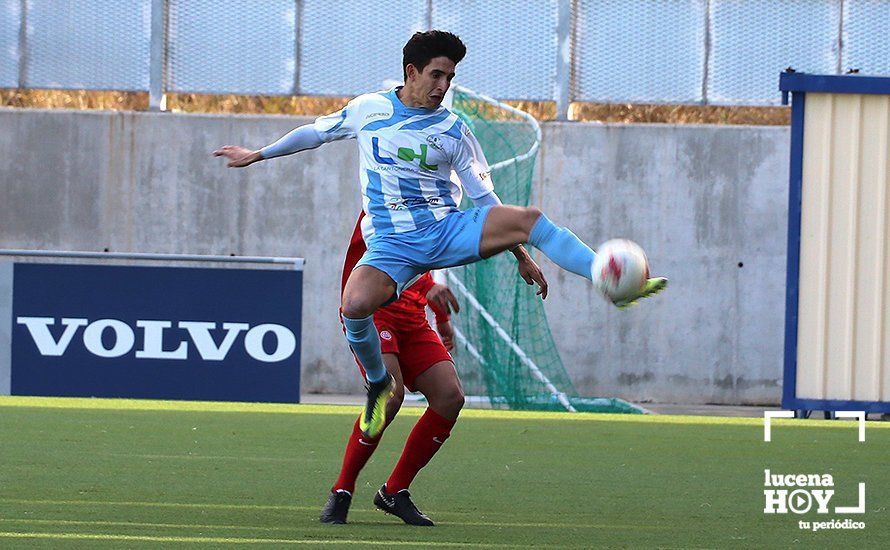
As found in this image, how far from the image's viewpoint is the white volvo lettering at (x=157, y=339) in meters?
14.1

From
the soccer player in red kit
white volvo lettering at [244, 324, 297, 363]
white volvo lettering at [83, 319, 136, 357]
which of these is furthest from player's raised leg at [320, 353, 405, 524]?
white volvo lettering at [83, 319, 136, 357]

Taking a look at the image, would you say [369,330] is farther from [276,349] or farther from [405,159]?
[276,349]

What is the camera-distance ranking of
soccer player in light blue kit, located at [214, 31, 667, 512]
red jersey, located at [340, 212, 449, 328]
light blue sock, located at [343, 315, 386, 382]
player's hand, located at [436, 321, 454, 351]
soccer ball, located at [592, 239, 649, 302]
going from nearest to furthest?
1. soccer ball, located at [592, 239, 649, 302]
2. soccer player in light blue kit, located at [214, 31, 667, 512]
3. light blue sock, located at [343, 315, 386, 382]
4. red jersey, located at [340, 212, 449, 328]
5. player's hand, located at [436, 321, 454, 351]

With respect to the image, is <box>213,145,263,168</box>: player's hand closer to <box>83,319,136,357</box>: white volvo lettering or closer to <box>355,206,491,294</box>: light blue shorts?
<box>355,206,491,294</box>: light blue shorts

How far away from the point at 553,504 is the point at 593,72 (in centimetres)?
1246

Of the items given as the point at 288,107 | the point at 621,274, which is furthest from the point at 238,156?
the point at 288,107

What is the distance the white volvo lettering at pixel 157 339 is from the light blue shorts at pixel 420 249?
770 centimetres

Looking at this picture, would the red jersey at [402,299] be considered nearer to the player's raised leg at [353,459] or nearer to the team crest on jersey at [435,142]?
the player's raised leg at [353,459]

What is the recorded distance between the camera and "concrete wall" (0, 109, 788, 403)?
61.7ft

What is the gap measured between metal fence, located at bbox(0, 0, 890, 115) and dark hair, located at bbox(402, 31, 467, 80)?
42.1 ft

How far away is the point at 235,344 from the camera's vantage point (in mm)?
14070

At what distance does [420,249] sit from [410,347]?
0.91 m

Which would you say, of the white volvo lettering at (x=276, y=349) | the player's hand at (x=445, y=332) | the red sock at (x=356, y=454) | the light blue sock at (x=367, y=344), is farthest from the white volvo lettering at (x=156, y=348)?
the light blue sock at (x=367, y=344)

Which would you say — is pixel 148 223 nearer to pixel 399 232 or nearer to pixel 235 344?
pixel 235 344
